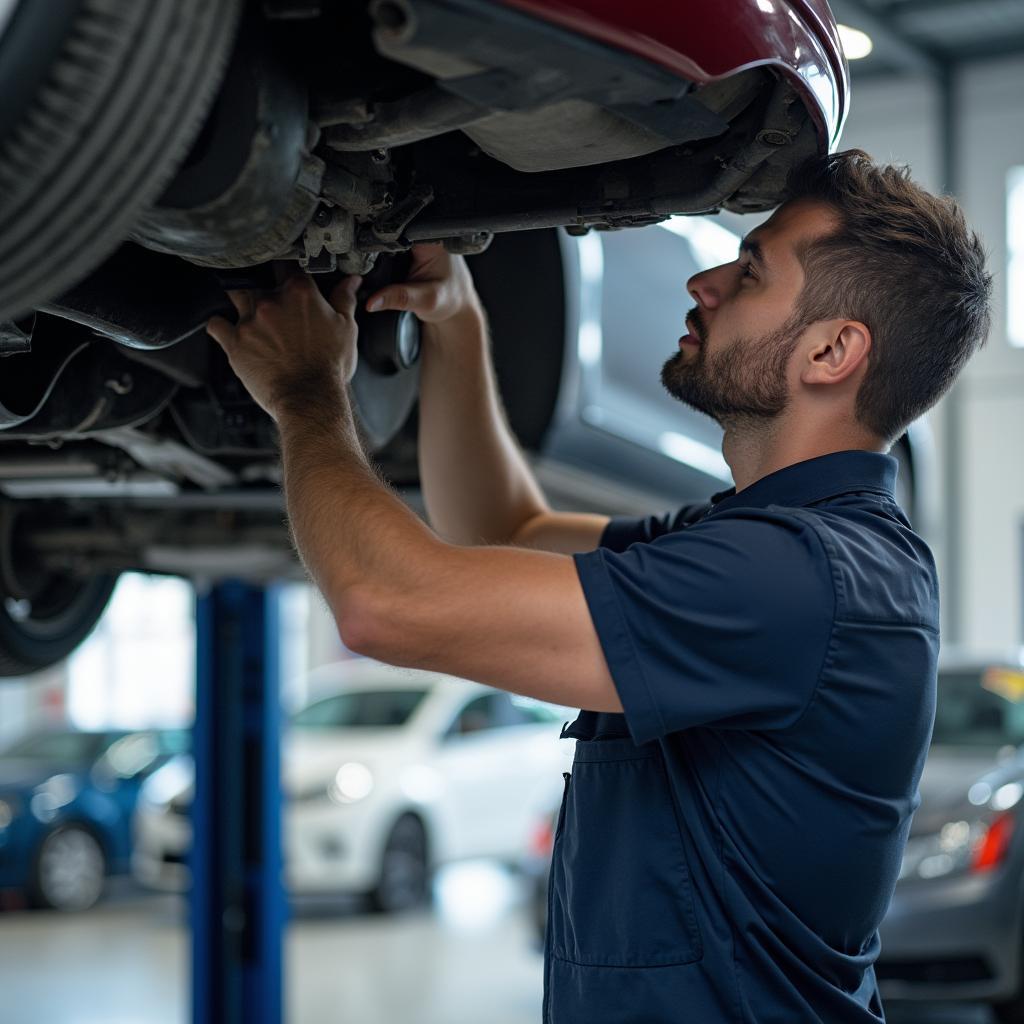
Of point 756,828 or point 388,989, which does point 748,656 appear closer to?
point 756,828

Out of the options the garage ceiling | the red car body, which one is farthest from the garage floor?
the garage ceiling

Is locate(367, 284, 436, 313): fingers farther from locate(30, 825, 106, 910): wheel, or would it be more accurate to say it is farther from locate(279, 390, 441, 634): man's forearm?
locate(30, 825, 106, 910): wheel

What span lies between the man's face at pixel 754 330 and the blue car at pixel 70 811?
5.81m

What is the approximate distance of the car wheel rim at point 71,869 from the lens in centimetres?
664

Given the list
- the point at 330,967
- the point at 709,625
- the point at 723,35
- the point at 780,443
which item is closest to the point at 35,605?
the point at 780,443

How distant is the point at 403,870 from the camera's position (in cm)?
645

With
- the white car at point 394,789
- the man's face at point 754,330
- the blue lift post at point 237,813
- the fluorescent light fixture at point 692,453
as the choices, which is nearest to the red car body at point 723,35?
the man's face at point 754,330

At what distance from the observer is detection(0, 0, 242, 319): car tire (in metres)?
0.87

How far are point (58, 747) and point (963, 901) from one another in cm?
558

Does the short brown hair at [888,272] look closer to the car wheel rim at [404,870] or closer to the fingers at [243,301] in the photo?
the fingers at [243,301]

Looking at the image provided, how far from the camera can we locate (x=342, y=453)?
4.30 ft

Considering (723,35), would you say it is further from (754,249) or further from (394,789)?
(394,789)

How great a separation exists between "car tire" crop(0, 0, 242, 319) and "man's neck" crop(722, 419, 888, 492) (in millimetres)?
692

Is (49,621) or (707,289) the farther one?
(49,621)
